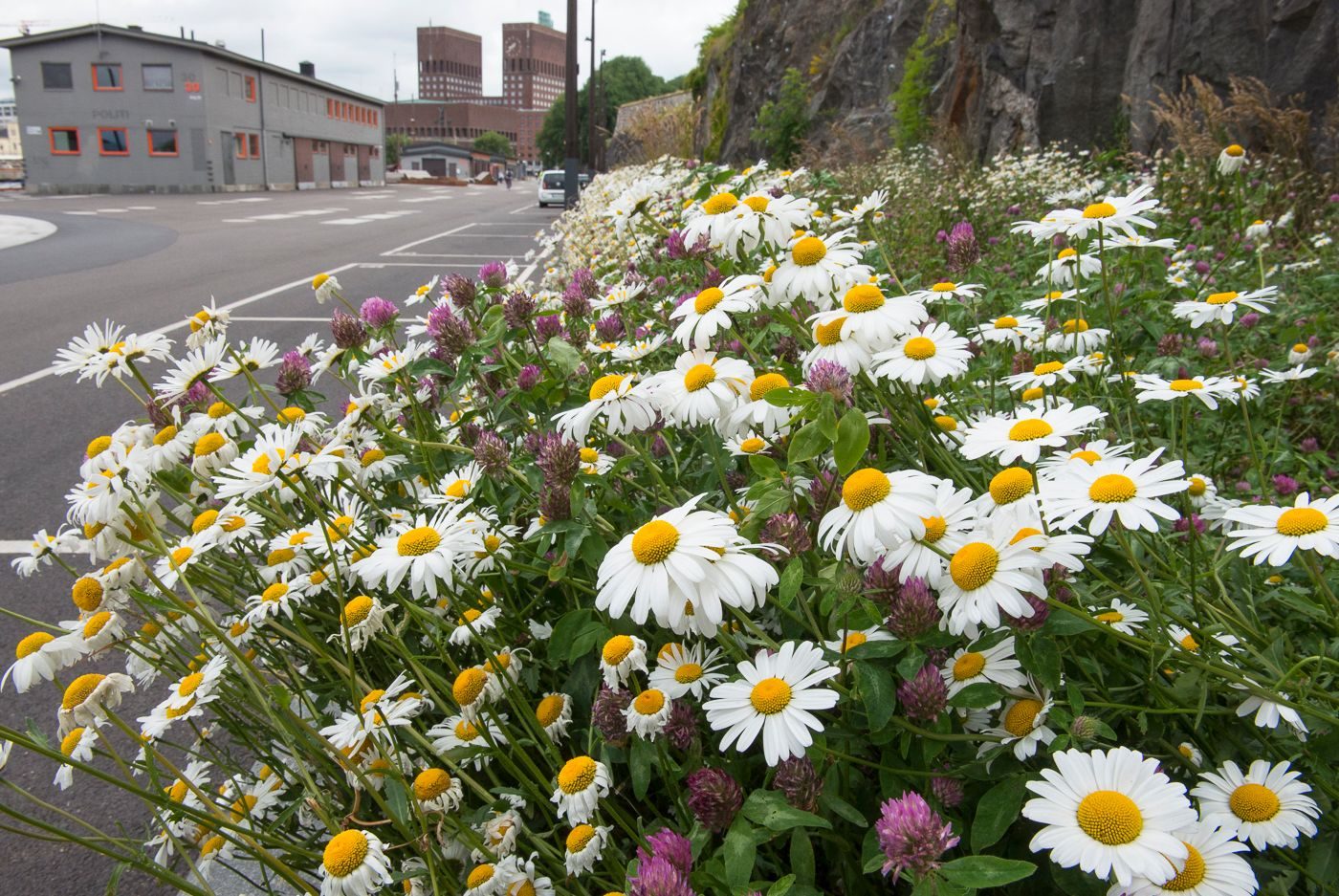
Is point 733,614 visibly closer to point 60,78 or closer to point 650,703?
point 650,703

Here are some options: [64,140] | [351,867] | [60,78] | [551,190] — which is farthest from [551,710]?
[60,78]

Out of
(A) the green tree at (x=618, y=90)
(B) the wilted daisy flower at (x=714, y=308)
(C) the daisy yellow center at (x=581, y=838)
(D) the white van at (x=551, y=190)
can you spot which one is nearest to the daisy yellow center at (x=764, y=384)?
(B) the wilted daisy flower at (x=714, y=308)

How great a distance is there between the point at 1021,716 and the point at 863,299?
68cm

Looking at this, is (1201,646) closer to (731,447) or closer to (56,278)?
(731,447)

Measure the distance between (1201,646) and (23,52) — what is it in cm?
5410

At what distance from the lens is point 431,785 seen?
144 cm

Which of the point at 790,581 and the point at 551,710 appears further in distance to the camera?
the point at 551,710

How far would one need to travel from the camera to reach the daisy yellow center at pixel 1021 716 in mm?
1154

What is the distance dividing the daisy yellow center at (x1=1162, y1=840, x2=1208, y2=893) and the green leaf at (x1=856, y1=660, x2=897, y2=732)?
331 mm

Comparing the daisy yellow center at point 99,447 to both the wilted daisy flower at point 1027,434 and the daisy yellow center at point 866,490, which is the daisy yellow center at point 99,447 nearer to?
the daisy yellow center at point 866,490

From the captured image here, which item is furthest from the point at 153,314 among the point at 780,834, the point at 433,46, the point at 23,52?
the point at 433,46

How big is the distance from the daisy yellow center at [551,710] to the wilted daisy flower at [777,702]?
43 centimetres

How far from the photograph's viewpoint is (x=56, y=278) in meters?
12.0

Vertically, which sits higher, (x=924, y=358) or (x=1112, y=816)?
(x=924, y=358)
